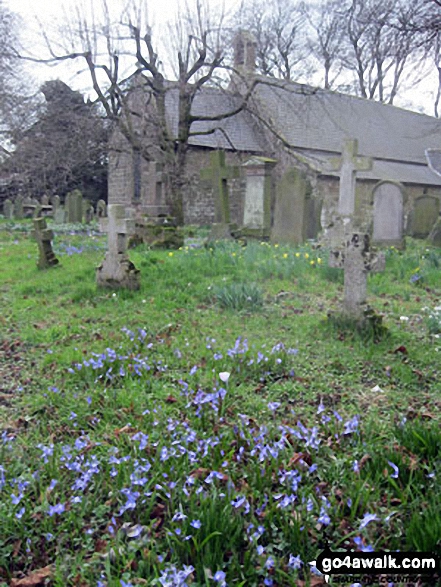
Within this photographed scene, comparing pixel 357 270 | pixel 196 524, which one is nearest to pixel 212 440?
pixel 196 524

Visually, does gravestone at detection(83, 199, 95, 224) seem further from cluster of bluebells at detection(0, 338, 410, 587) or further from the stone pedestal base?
cluster of bluebells at detection(0, 338, 410, 587)

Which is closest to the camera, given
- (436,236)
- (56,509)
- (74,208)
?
(56,509)

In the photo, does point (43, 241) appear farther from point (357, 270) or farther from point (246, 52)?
point (246, 52)

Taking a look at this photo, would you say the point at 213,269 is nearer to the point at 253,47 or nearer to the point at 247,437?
the point at 247,437

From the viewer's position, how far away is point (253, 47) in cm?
2764

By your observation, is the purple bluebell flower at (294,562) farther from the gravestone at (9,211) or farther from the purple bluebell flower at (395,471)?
the gravestone at (9,211)

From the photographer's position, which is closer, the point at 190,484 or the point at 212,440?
the point at 190,484

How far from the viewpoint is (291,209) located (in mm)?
10898

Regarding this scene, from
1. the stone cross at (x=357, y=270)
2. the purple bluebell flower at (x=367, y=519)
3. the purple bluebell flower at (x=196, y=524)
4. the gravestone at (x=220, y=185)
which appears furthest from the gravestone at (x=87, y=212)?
the purple bluebell flower at (x=367, y=519)

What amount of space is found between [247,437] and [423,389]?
148 cm

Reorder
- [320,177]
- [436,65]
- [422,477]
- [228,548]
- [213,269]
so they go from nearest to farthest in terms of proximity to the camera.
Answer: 1. [228,548]
2. [422,477]
3. [436,65]
4. [213,269]
5. [320,177]

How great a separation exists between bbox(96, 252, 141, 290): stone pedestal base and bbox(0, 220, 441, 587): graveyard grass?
63 cm

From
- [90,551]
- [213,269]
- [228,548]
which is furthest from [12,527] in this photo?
[213,269]

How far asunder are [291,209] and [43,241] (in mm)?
4945
